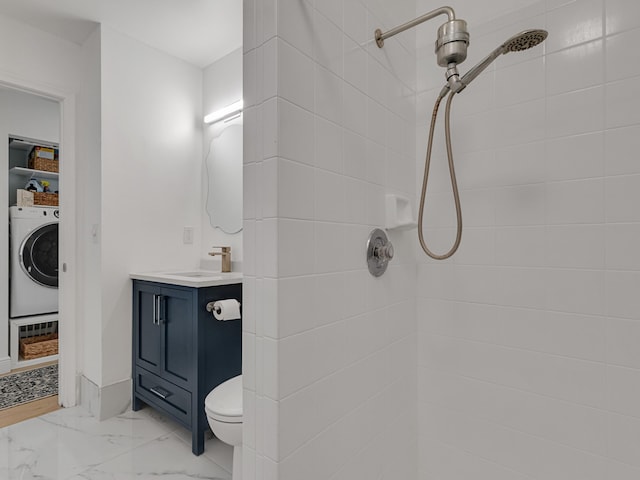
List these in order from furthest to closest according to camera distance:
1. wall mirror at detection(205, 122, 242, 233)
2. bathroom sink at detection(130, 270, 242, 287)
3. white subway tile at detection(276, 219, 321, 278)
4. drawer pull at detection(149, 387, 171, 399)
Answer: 1. wall mirror at detection(205, 122, 242, 233)
2. drawer pull at detection(149, 387, 171, 399)
3. bathroom sink at detection(130, 270, 242, 287)
4. white subway tile at detection(276, 219, 321, 278)

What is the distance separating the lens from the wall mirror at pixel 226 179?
7.59ft

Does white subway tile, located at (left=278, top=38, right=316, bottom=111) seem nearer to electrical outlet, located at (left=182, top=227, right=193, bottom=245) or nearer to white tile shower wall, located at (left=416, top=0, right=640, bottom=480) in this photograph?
white tile shower wall, located at (left=416, top=0, right=640, bottom=480)

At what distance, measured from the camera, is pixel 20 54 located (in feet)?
6.76

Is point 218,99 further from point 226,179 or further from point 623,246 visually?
point 623,246

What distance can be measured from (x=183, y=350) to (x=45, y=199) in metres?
2.74

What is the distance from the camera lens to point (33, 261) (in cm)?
322

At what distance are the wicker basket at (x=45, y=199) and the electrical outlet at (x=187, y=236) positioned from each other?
1957mm

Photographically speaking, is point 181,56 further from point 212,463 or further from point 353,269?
point 212,463

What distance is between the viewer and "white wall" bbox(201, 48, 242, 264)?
2.32 metres

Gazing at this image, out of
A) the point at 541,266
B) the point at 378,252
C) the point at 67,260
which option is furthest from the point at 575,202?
the point at 67,260

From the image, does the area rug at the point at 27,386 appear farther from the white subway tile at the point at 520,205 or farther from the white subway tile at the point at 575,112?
the white subway tile at the point at 575,112

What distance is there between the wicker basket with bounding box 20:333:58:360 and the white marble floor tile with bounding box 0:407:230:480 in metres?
1.37

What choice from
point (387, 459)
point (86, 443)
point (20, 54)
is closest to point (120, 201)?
point (20, 54)

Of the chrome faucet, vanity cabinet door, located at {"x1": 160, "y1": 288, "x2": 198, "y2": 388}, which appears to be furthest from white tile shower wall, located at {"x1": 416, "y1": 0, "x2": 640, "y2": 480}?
the chrome faucet
